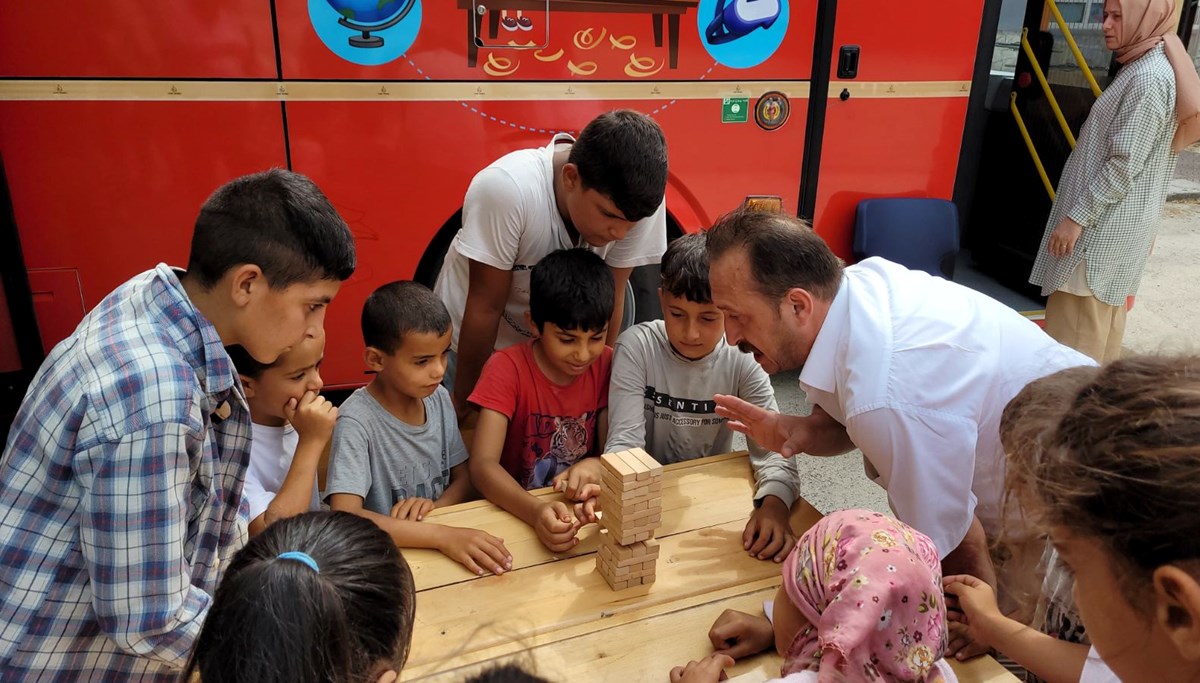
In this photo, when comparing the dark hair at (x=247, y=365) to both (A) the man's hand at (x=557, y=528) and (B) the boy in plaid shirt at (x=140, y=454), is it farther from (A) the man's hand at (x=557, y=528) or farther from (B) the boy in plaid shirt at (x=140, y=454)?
(A) the man's hand at (x=557, y=528)

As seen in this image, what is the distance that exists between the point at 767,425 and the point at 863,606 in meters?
0.81

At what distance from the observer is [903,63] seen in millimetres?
3971

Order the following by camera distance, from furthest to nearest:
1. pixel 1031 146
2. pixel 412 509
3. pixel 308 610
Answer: pixel 1031 146 < pixel 412 509 < pixel 308 610

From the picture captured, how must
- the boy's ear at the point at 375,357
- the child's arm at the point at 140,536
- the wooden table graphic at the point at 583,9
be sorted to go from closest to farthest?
1. the child's arm at the point at 140,536
2. the boy's ear at the point at 375,357
3. the wooden table graphic at the point at 583,9

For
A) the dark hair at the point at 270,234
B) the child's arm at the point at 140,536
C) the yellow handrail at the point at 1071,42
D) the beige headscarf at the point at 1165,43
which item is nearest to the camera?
the child's arm at the point at 140,536

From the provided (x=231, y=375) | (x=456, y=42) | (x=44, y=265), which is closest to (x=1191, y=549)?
(x=231, y=375)

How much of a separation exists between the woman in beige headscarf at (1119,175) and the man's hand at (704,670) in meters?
3.55

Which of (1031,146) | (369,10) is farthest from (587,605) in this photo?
(1031,146)

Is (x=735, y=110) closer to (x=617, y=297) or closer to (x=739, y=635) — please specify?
(x=617, y=297)

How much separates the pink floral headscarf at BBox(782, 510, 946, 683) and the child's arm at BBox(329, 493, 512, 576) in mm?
733

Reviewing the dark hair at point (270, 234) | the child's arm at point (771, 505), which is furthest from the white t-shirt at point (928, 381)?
the dark hair at point (270, 234)

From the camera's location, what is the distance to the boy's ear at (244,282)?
1492 mm

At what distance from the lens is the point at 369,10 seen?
10.1 ft

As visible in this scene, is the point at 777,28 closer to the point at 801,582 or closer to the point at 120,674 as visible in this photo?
the point at 801,582
